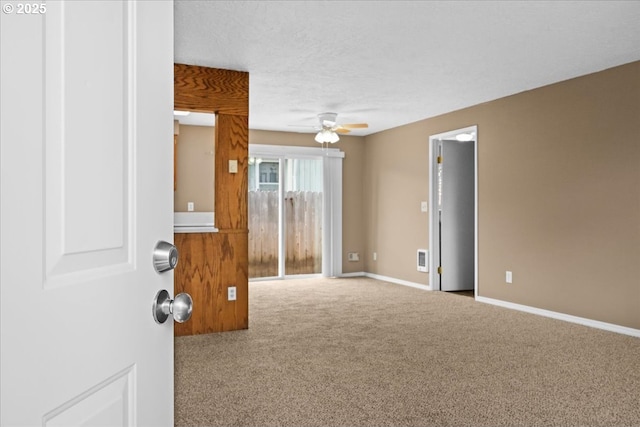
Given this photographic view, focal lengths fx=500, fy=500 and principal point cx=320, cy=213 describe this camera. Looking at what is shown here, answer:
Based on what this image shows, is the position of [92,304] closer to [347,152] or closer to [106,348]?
[106,348]

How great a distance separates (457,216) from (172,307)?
6532 millimetres

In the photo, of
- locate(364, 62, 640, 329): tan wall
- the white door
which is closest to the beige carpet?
locate(364, 62, 640, 329): tan wall

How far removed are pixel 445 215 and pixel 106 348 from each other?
6.58 metres

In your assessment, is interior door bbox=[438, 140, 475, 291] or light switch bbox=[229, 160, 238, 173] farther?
interior door bbox=[438, 140, 475, 291]

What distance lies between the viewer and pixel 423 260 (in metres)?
7.15

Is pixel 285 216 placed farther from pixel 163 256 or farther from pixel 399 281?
pixel 163 256

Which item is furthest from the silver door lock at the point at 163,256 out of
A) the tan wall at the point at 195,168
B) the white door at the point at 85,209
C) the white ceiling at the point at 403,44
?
the tan wall at the point at 195,168

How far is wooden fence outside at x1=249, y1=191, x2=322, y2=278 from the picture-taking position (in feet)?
25.7

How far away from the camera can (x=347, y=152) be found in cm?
855

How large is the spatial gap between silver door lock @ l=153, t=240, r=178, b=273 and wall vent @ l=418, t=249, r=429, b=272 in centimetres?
635

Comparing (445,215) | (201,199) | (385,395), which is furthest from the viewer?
(201,199)

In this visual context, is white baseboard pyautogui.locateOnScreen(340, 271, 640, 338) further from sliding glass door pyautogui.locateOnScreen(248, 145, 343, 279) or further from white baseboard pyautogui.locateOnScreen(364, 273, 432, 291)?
sliding glass door pyautogui.locateOnScreen(248, 145, 343, 279)

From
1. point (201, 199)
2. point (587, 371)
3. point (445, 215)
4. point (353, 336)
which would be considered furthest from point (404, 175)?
point (587, 371)

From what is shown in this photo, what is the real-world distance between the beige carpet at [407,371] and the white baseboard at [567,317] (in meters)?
0.13
